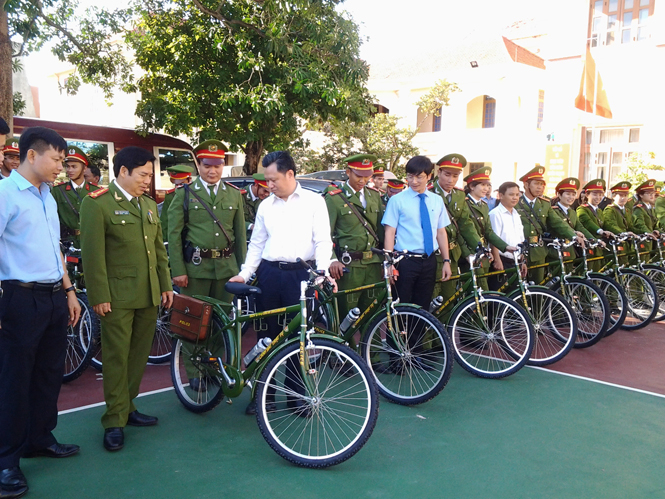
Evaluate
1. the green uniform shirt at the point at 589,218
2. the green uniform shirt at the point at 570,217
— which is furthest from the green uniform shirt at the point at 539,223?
the green uniform shirt at the point at 589,218

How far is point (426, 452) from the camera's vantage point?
3.57 m

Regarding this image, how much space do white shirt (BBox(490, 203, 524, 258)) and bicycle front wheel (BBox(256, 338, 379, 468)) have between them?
306 centimetres

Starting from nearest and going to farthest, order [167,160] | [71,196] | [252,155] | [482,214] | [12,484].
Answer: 1. [12,484]
2. [482,214]
3. [71,196]
4. [167,160]
5. [252,155]

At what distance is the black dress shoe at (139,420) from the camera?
3.92 m

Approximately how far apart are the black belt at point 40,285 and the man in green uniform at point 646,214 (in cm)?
735

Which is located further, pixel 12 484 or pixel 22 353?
pixel 22 353

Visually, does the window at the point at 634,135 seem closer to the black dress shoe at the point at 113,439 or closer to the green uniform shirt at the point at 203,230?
the green uniform shirt at the point at 203,230

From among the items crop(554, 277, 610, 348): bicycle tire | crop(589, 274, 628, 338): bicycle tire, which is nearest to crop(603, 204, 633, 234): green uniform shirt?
crop(589, 274, 628, 338): bicycle tire

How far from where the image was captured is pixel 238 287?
365 centimetres

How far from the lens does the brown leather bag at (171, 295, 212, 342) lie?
384cm

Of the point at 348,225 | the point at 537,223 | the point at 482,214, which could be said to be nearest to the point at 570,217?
the point at 537,223

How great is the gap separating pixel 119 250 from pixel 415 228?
2542 mm

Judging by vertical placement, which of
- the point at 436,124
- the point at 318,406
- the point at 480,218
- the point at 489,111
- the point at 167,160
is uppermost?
the point at 489,111

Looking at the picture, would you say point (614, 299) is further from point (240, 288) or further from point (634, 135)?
point (634, 135)
